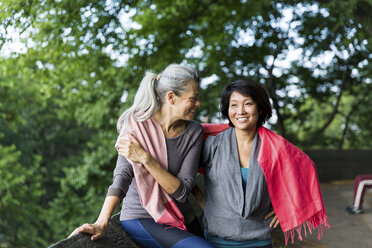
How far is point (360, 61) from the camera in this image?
25.3 feet

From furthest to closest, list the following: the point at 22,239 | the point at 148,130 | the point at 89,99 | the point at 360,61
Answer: the point at 22,239
the point at 360,61
the point at 89,99
the point at 148,130

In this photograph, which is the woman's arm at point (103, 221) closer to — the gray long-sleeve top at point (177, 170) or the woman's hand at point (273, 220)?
the gray long-sleeve top at point (177, 170)

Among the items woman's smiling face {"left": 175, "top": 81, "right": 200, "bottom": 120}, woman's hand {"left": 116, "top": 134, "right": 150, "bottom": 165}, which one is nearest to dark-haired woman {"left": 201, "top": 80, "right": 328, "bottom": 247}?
woman's smiling face {"left": 175, "top": 81, "right": 200, "bottom": 120}

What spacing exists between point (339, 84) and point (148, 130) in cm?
686

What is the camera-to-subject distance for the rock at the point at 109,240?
176 cm

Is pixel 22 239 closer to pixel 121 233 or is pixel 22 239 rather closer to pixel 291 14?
pixel 291 14

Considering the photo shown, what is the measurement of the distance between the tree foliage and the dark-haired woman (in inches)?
120

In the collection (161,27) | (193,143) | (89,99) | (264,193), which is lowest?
(264,193)

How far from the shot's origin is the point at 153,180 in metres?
1.96

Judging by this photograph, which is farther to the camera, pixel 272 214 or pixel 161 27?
pixel 161 27

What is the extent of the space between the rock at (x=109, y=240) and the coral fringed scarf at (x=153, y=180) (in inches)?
9.0

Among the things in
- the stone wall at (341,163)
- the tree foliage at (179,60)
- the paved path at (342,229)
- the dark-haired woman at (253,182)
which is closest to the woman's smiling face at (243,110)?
the dark-haired woman at (253,182)

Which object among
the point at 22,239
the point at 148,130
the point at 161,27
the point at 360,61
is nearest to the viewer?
the point at 148,130

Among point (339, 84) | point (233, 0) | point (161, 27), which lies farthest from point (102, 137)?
point (339, 84)
